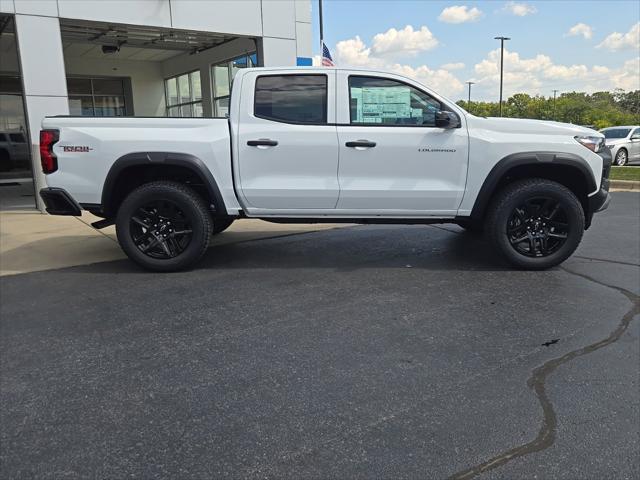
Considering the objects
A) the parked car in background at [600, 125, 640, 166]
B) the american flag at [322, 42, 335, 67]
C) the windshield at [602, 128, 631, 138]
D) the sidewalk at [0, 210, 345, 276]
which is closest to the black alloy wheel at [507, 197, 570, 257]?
the sidewalk at [0, 210, 345, 276]

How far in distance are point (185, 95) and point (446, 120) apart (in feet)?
51.8

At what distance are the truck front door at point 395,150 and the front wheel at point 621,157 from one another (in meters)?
17.2

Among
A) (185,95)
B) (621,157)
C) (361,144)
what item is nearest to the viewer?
(361,144)

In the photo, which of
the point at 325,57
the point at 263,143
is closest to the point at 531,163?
the point at 263,143

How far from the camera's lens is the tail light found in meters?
5.45

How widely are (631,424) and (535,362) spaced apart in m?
0.76

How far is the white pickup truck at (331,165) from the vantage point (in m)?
5.45

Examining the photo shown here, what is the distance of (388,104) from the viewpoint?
220 inches

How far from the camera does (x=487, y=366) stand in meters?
3.47

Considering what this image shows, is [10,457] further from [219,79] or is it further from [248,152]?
[219,79]

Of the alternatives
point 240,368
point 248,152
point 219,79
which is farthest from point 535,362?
point 219,79

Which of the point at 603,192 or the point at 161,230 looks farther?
the point at 161,230

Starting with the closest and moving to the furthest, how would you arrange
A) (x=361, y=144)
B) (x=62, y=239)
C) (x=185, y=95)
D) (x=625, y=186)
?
(x=361, y=144) → (x=62, y=239) → (x=625, y=186) → (x=185, y=95)

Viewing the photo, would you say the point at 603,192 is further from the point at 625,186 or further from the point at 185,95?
the point at 185,95
